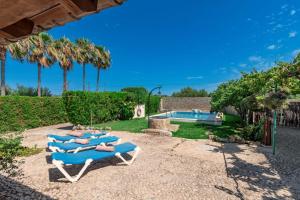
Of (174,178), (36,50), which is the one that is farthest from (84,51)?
(174,178)

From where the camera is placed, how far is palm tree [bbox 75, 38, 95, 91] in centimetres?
2689

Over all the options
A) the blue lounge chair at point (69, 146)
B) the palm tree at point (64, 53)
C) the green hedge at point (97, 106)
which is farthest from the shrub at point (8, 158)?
the palm tree at point (64, 53)

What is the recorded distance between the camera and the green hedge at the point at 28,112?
40.5 feet

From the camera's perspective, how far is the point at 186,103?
3388 cm

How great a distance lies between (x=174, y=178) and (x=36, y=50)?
791 inches

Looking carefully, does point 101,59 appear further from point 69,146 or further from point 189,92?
point 189,92

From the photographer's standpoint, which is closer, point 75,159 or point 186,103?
point 75,159

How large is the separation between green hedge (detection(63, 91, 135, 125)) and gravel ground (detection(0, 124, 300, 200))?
A: 7003 millimetres

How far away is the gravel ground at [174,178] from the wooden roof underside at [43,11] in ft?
12.3

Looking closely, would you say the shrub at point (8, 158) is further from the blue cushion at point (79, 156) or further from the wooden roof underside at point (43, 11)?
the wooden roof underside at point (43, 11)

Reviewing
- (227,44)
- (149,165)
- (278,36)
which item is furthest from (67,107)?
(227,44)

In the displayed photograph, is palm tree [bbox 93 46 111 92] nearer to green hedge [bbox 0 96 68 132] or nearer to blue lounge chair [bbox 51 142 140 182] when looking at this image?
green hedge [bbox 0 96 68 132]

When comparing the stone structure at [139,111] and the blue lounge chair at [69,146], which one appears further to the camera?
the stone structure at [139,111]

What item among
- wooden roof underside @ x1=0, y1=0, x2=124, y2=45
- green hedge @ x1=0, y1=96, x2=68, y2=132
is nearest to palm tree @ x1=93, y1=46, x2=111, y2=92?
green hedge @ x1=0, y1=96, x2=68, y2=132
